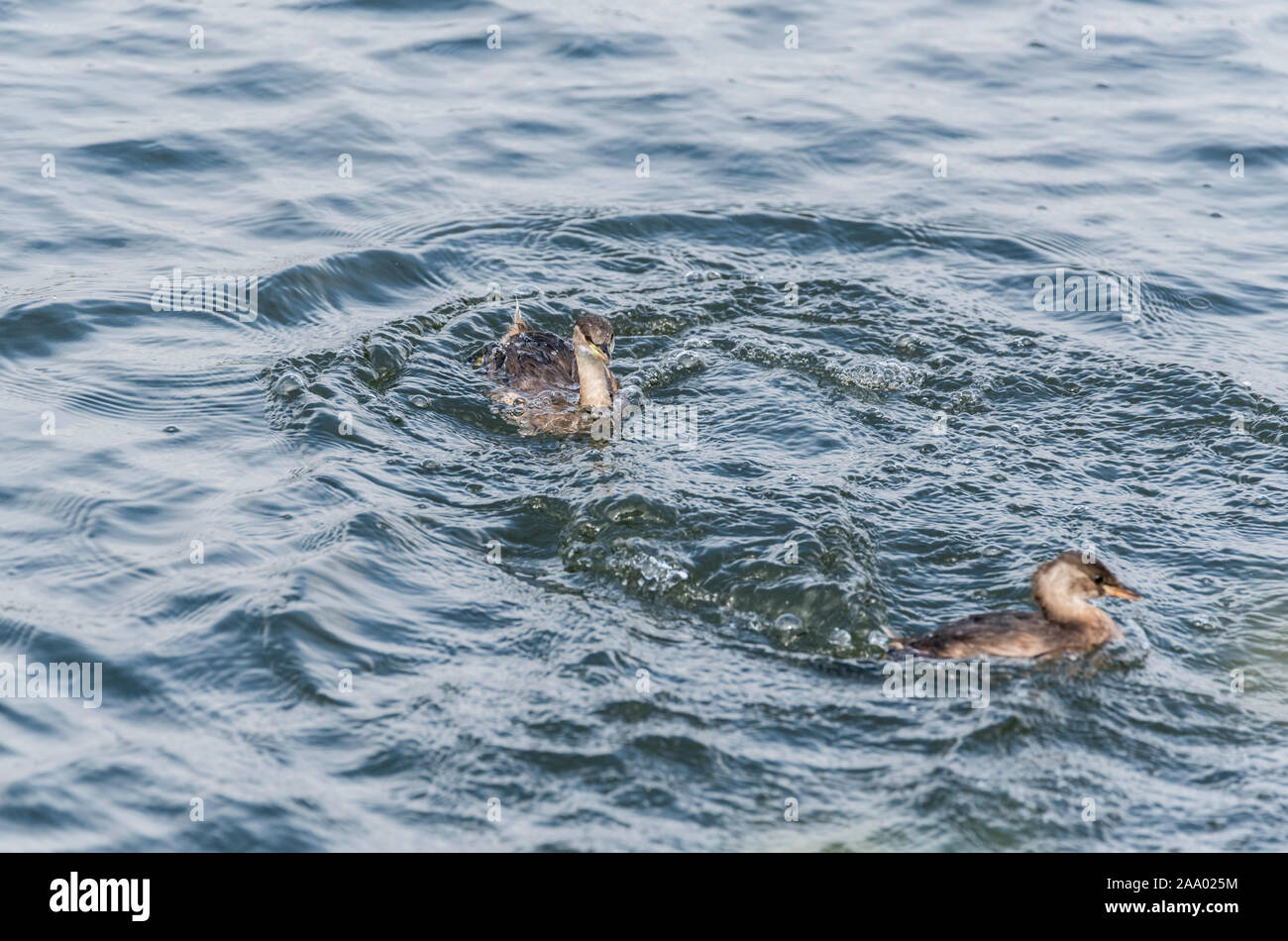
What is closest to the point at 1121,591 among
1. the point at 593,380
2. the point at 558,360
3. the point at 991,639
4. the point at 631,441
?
the point at 991,639

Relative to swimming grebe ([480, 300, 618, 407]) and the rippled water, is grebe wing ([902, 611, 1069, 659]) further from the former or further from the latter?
swimming grebe ([480, 300, 618, 407])

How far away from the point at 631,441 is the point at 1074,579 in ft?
11.0

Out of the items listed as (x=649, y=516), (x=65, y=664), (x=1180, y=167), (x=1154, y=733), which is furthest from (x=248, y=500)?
(x=1180, y=167)

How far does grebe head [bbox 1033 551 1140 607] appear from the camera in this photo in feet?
24.6

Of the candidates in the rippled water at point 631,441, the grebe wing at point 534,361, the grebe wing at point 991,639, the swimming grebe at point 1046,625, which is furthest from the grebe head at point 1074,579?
the grebe wing at point 534,361

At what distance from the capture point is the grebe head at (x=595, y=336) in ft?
32.3

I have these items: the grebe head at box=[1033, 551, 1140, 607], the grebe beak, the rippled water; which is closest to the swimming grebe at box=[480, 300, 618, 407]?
the rippled water

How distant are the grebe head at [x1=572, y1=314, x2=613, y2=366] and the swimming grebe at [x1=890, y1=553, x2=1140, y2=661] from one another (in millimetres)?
3390

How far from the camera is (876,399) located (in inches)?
399

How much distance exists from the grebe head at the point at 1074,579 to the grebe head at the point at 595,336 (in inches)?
142

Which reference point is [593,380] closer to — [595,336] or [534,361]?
[595,336]

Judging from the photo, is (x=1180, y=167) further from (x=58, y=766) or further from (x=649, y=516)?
(x=58, y=766)
